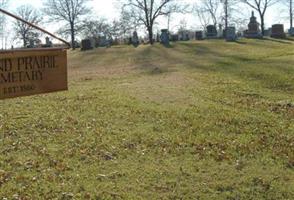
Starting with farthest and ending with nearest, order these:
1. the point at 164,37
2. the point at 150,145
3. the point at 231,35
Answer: the point at 164,37
the point at 231,35
the point at 150,145

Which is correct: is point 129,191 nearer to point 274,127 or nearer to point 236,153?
point 236,153

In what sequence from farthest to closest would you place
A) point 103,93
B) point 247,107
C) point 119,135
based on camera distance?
1. point 103,93
2. point 247,107
3. point 119,135

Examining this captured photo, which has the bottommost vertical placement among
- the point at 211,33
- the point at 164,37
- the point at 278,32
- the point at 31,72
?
the point at 31,72

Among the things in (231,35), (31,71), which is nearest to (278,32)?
(231,35)

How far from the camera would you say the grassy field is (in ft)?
18.7

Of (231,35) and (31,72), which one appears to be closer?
(31,72)

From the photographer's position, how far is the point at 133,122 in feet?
31.1

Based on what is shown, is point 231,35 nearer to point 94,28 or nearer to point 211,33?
point 211,33

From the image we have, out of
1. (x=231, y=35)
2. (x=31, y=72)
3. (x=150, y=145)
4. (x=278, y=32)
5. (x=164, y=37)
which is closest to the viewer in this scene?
(x=31, y=72)

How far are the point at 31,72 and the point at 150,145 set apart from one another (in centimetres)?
441

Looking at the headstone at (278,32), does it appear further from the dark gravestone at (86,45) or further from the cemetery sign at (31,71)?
the cemetery sign at (31,71)

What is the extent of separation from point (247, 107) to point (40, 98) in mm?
6054

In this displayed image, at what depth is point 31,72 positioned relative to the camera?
11.4 ft

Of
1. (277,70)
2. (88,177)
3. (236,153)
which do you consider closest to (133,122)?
(236,153)
